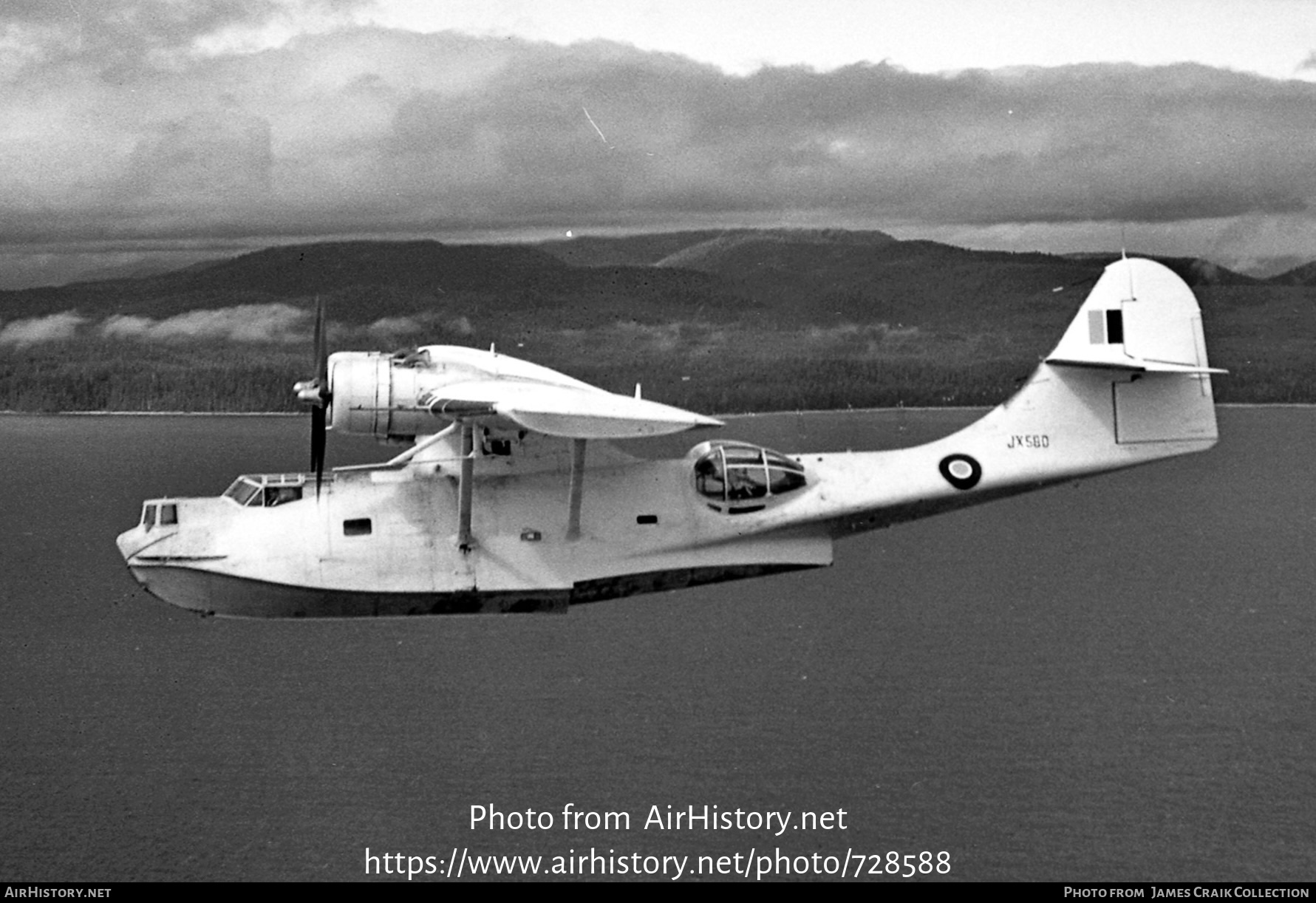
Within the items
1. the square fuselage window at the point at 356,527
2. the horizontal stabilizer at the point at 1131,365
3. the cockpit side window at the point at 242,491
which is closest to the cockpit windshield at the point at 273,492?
the cockpit side window at the point at 242,491

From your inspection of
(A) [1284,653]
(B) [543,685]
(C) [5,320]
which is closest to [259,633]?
(B) [543,685]

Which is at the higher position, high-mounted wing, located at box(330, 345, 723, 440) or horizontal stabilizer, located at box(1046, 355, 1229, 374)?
A: horizontal stabilizer, located at box(1046, 355, 1229, 374)

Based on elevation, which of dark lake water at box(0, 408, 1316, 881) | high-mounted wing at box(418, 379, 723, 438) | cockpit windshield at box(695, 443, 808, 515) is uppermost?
high-mounted wing at box(418, 379, 723, 438)

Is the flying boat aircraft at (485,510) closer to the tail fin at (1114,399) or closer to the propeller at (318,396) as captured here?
the propeller at (318,396)

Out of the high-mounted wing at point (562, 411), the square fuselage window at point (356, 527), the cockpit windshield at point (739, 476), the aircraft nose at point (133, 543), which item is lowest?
the aircraft nose at point (133, 543)

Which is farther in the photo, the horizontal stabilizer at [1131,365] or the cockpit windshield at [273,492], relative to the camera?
the horizontal stabilizer at [1131,365]


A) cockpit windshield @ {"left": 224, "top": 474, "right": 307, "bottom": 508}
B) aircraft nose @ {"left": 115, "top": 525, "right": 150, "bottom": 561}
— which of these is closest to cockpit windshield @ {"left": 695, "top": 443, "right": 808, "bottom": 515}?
cockpit windshield @ {"left": 224, "top": 474, "right": 307, "bottom": 508}

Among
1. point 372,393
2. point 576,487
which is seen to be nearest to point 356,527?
point 372,393

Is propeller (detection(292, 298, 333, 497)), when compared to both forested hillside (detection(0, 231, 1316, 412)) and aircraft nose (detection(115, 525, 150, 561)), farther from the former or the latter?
forested hillside (detection(0, 231, 1316, 412))
